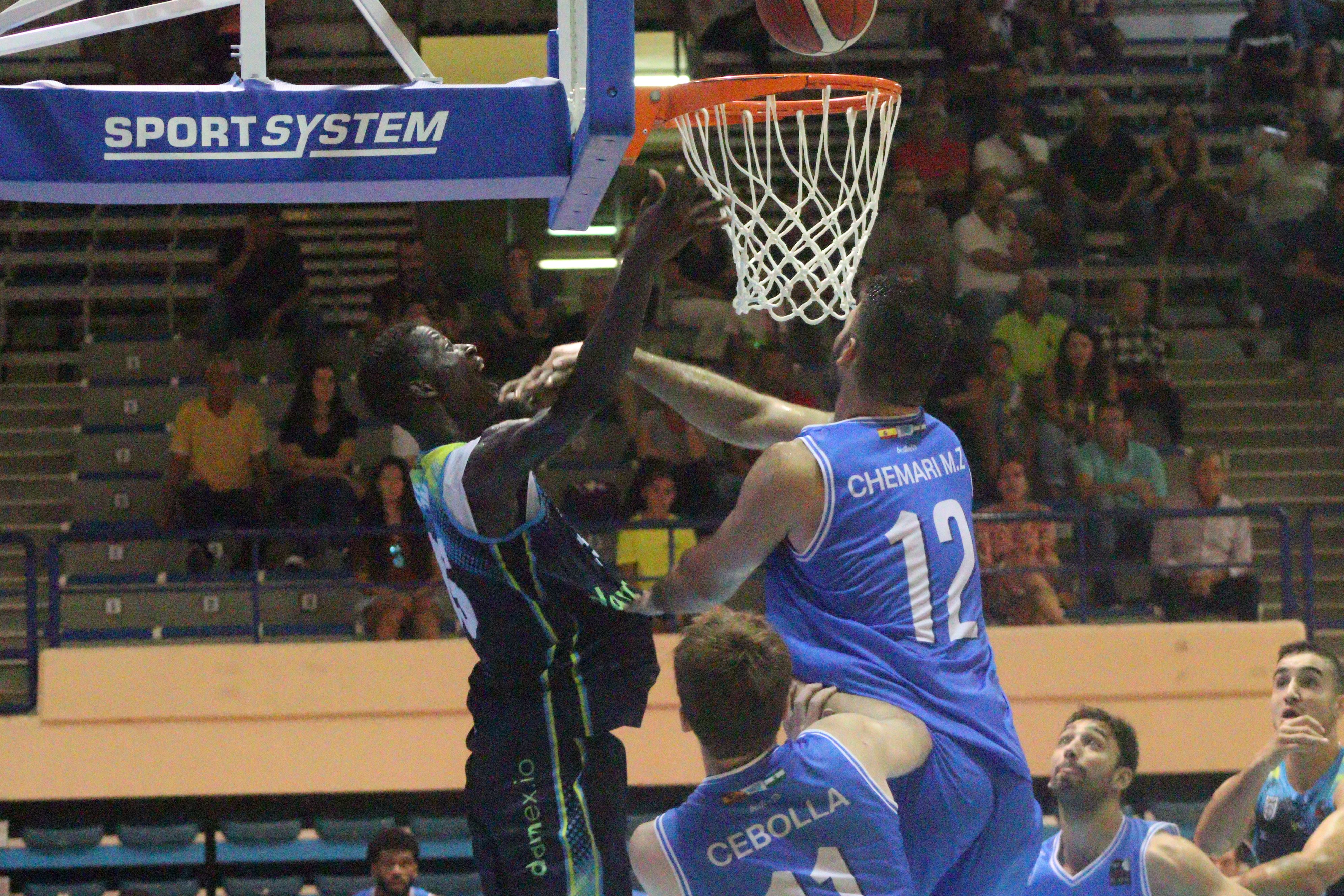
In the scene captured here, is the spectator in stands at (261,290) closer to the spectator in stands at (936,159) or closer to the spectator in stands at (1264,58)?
the spectator in stands at (936,159)

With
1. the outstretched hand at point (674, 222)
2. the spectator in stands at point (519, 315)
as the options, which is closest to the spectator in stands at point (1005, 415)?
the spectator in stands at point (519, 315)

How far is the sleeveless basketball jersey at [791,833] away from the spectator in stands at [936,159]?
8.56 m

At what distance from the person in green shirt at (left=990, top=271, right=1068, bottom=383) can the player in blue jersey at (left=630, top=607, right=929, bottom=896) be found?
7.78 metres

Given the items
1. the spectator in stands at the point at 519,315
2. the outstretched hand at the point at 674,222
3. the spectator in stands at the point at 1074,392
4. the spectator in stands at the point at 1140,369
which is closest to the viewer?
the outstretched hand at the point at 674,222

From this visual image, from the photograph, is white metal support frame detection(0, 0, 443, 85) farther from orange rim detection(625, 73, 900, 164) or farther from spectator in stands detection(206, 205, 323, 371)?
spectator in stands detection(206, 205, 323, 371)

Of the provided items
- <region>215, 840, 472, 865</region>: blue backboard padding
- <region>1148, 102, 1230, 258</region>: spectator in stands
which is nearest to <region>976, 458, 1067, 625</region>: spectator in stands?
<region>215, 840, 472, 865</region>: blue backboard padding

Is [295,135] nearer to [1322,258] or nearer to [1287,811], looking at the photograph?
[1287,811]

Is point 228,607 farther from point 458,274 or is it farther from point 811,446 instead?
point 811,446

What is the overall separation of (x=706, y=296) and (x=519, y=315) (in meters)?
1.30

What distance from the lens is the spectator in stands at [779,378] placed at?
9.86 metres

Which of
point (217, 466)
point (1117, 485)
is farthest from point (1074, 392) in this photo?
point (217, 466)

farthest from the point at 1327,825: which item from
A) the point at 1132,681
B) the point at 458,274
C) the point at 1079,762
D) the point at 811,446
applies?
the point at 458,274

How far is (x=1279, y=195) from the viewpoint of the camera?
488 inches

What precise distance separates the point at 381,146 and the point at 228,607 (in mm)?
6761
